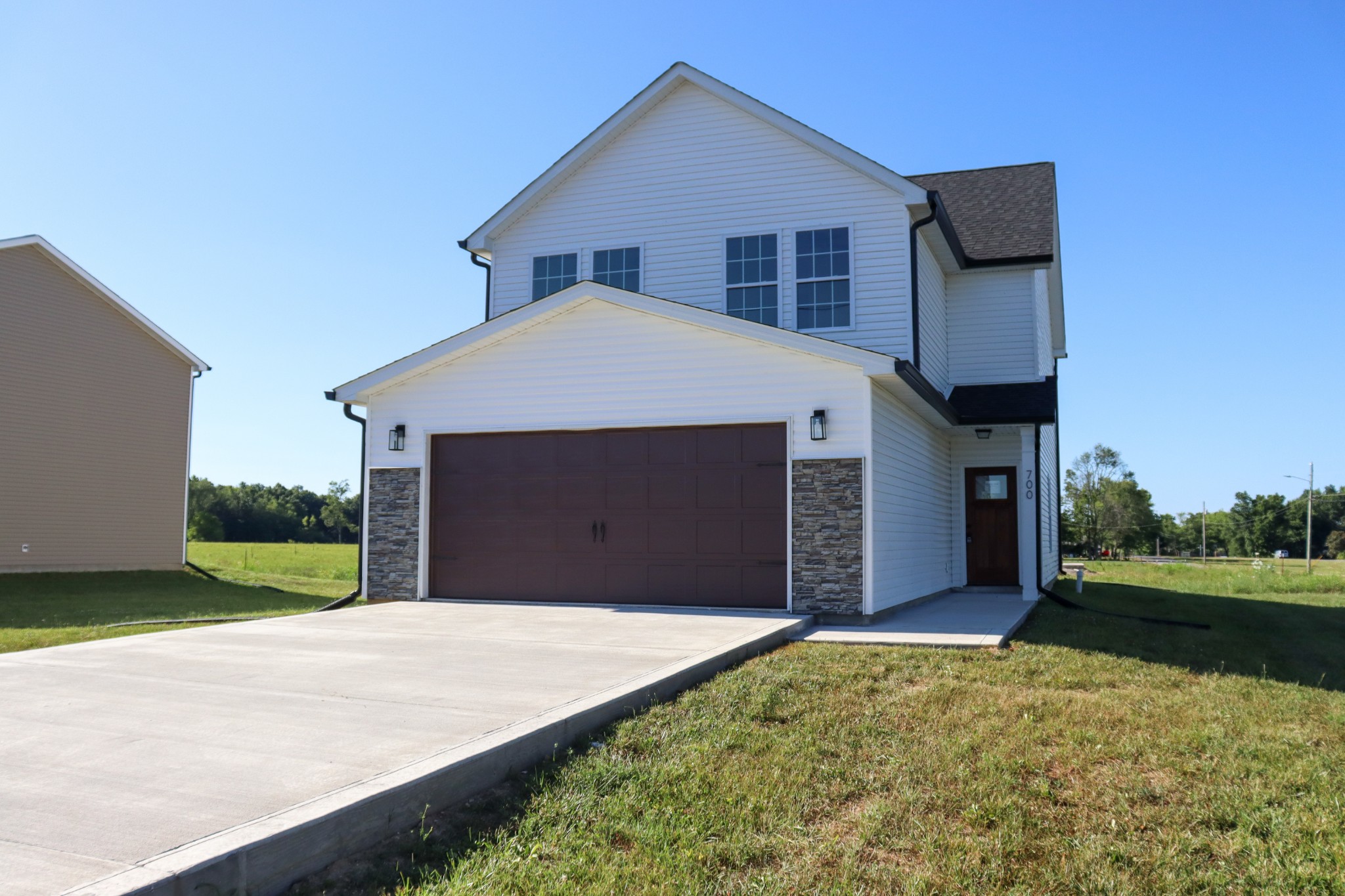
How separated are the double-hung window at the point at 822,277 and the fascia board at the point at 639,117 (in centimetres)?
100

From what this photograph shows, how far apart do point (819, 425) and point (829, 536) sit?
1.29m

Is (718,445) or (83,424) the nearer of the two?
(718,445)

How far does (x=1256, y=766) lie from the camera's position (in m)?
5.08

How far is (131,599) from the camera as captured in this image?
16516 millimetres

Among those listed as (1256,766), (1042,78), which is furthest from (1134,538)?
(1256,766)

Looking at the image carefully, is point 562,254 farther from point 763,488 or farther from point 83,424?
point 83,424

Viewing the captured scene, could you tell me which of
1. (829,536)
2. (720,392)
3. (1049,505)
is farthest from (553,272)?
(1049,505)

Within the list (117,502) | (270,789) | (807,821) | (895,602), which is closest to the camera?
(270,789)

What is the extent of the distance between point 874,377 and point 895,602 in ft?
9.57

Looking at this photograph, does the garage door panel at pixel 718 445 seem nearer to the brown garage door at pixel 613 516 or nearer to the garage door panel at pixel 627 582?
the brown garage door at pixel 613 516

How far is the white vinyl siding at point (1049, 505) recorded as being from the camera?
18.1m

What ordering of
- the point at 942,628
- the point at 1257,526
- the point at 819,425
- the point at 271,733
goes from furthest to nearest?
the point at 1257,526
the point at 819,425
the point at 942,628
the point at 271,733

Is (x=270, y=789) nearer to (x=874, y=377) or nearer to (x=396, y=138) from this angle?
(x=874, y=377)

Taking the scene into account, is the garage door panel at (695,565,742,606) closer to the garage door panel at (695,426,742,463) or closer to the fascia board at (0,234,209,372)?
the garage door panel at (695,426,742,463)
